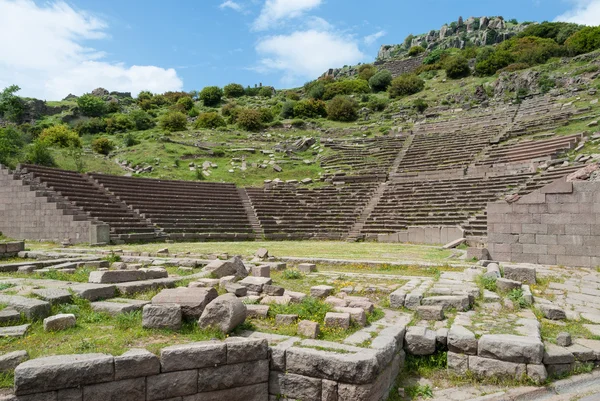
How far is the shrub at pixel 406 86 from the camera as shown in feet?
186

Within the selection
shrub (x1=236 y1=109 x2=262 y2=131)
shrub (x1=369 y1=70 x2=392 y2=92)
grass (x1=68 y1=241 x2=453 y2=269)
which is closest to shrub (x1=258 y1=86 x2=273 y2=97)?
shrub (x1=369 y1=70 x2=392 y2=92)

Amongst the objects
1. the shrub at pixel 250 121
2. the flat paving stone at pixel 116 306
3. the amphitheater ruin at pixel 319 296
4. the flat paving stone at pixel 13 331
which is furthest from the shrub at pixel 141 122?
the flat paving stone at pixel 13 331

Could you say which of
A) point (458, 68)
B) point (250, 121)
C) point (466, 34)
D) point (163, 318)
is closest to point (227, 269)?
point (163, 318)

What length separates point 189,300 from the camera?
4895 mm

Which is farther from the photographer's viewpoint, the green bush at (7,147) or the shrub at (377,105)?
the shrub at (377,105)

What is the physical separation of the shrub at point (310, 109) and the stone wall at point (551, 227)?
4260 cm

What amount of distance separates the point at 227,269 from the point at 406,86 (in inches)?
2111

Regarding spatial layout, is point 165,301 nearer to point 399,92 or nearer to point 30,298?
point 30,298

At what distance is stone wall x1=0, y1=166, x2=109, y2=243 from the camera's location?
60.4 feet

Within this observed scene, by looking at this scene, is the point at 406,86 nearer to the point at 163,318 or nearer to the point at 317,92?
the point at 317,92

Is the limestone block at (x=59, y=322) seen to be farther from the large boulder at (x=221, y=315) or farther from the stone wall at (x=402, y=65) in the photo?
the stone wall at (x=402, y=65)

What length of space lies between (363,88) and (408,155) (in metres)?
38.0

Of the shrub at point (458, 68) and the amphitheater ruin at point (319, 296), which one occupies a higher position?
the shrub at point (458, 68)

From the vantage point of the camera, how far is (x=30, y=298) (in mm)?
5570
